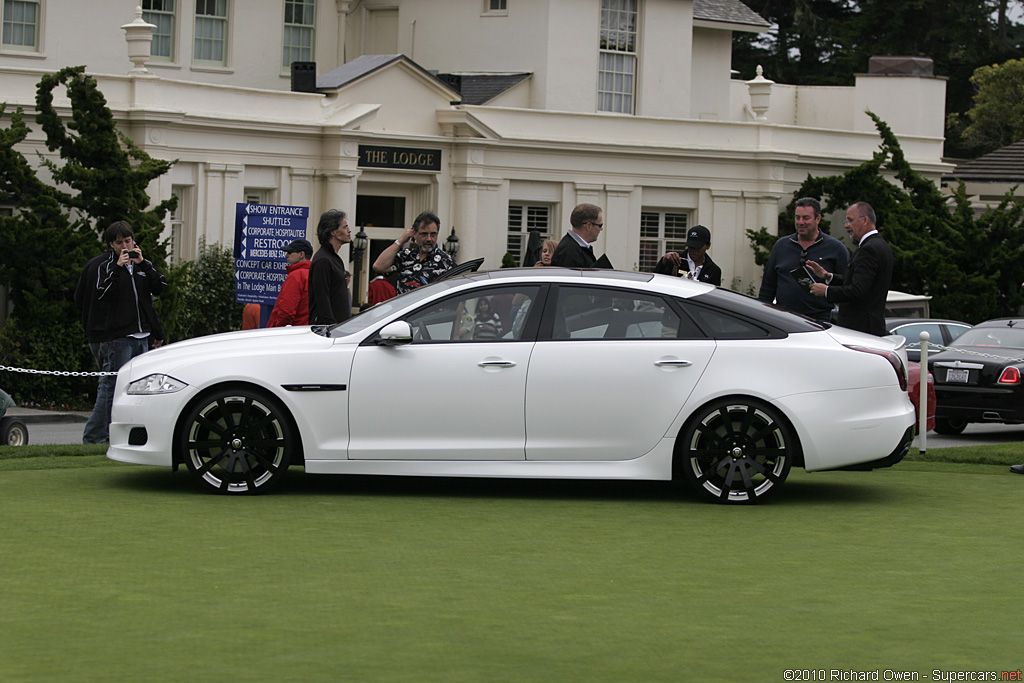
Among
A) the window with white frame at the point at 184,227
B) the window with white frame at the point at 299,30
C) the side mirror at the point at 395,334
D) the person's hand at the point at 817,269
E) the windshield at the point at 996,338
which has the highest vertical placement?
the window with white frame at the point at 299,30

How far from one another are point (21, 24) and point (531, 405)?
77.5ft

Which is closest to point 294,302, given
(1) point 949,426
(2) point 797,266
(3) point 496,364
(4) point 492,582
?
(3) point 496,364

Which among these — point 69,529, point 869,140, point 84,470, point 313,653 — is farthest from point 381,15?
point 313,653

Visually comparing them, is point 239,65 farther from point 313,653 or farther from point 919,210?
point 313,653

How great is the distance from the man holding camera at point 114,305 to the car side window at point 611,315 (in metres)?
4.27

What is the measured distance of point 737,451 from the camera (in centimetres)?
972

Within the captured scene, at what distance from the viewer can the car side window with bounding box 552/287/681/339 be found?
9.84 meters

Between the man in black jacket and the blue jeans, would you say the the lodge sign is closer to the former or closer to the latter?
the blue jeans

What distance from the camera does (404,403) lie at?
969 cm

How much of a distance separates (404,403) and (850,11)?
5584 centimetres

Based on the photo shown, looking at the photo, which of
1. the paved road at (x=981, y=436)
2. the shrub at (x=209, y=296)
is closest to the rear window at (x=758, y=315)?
the paved road at (x=981, y=436)

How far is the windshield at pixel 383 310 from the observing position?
9953 mm

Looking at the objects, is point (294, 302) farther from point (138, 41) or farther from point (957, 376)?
point (138, 41)

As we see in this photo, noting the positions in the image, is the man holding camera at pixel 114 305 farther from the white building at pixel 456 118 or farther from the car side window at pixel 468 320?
the white building at pixel 456 118
